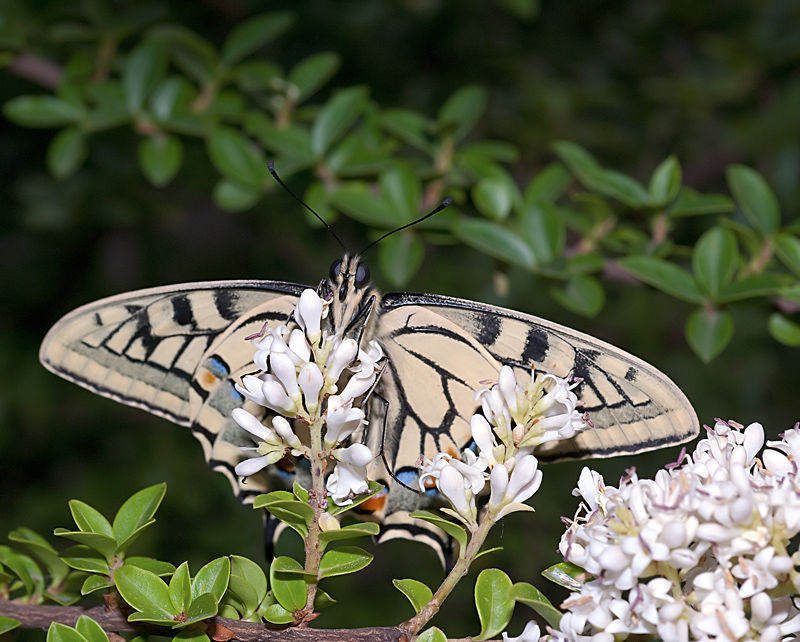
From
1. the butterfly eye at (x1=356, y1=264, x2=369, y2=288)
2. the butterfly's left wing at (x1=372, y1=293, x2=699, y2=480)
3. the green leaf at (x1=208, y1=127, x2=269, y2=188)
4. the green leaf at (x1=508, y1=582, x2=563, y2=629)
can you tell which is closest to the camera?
the green leaf at (x1=508, y1=582, x2=563, y2=629)

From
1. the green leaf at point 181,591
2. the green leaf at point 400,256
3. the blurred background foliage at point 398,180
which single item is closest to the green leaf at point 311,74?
the blurred background foliage at point 398,180

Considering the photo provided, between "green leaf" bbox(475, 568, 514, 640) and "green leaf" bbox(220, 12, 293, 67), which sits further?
"green leaf" bbox(220, 12, 293, 67)

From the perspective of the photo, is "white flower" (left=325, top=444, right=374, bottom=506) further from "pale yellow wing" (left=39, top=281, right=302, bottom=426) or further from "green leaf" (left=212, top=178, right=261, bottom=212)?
"green leaf" (left=212, top=178, right=261, bottom=212)

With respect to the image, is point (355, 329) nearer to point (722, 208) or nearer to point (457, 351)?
point (457, 351)

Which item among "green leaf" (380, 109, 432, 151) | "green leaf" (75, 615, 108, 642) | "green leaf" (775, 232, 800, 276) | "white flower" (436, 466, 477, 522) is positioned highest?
"green leaf" (380, 109, 432, 151)

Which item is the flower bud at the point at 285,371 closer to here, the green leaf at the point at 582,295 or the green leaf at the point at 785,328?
the green leaf at the point at 582,295

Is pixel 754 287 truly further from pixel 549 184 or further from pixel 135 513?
pixel 135 513

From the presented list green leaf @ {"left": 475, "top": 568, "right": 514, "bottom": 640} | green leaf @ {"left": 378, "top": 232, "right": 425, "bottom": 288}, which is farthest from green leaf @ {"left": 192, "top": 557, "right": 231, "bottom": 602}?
green leaf @ {"left": 378, "top": 232, "right": 425, "bottom": 288}

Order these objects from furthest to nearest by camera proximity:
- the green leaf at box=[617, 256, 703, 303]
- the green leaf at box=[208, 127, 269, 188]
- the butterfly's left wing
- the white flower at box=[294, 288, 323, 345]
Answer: the green leaf at box=[208, 127, 269, 188] → the green leaf at box=[617, 256, 703, 303] → the butterfly's left wing → the white flower at box=[294, 288, 323, 345]
